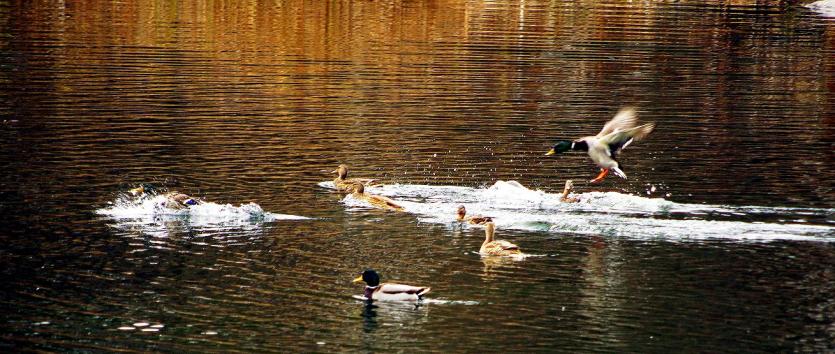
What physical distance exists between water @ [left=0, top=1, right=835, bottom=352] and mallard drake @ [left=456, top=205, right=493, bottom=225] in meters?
0.27

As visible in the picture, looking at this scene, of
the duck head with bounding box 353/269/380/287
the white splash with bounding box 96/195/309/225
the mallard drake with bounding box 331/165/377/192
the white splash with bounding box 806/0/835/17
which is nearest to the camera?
the duck head with bounding box 353/269/380/287

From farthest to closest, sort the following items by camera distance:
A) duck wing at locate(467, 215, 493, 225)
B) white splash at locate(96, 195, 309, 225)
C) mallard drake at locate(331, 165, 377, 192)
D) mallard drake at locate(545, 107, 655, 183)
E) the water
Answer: mallard drake at locate(331, 165, 377, 192) < white splash at locate(96, 195, 309, 225) < duck wing at locate(467, 215, 493, 225) < mallard drake at locate(545, 107, 655, 183) < the water

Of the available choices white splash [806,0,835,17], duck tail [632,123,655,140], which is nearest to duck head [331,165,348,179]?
duck tail [632,123,655,140]

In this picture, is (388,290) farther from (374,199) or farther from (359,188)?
(359,188)

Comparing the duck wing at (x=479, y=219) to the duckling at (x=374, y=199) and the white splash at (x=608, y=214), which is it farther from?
the duckling at (x=374, y=199)

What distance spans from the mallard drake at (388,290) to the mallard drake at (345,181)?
8.47 meters

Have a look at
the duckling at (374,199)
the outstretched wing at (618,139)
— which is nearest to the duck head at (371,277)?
the outstretched wing at (618,139)

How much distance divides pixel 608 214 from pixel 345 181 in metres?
5.76

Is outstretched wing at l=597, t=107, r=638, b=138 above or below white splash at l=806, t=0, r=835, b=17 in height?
below

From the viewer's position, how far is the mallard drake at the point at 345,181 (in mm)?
29109

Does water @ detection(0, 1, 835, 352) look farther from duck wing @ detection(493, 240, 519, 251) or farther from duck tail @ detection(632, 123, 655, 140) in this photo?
duck tail @ detection(632, 123, 655, 140)

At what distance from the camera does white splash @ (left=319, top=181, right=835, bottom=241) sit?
24953mm

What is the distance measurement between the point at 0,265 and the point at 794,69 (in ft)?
128

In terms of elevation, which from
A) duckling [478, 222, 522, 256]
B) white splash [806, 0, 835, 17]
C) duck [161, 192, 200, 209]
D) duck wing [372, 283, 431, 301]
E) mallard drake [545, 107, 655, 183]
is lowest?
duck wing [372, 283, 431, 301]
